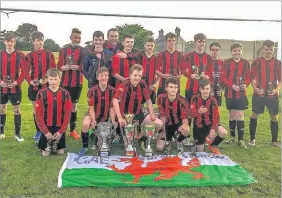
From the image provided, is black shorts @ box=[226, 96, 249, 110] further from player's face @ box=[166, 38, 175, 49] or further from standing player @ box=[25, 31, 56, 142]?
standing player @ box=[25, 31, 56, 142]

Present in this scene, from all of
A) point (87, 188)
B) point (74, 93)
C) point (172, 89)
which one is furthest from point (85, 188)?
point (74, 93)

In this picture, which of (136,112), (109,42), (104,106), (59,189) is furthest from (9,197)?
(109,42)

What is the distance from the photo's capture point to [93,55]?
5.08 m

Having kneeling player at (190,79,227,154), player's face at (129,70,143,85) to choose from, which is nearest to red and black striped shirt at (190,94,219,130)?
kneeling player at (190,79,227,154)

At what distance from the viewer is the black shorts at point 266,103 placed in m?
4.93

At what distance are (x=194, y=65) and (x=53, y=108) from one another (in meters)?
2.27

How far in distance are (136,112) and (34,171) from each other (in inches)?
64.2

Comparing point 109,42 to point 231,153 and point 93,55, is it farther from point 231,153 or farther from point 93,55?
point 231,153

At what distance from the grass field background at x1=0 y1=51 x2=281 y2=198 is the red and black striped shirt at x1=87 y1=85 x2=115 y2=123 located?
1.97 ft

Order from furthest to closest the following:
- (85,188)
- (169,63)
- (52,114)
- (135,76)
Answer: (169,63), (135,76), (52,114), (85,188)

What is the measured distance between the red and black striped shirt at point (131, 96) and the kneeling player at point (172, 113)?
26 cm

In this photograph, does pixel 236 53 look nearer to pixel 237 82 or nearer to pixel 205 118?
pixel 237 82

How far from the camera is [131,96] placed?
4.59 meters

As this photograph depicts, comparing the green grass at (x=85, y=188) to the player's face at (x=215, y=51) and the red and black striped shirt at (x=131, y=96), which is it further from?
the player's face at (x=215, y=51)
